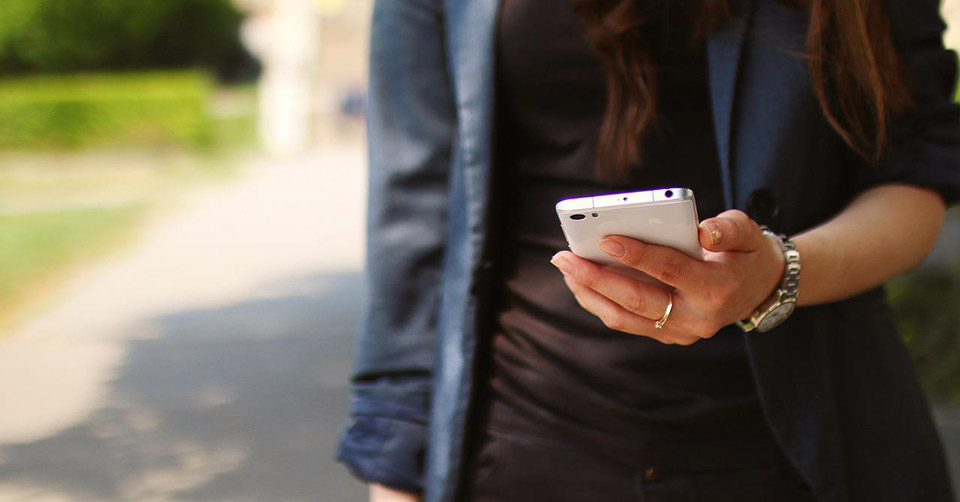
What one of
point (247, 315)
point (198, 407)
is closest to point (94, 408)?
point (198, 407)

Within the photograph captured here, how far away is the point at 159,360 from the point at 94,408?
2.74ft

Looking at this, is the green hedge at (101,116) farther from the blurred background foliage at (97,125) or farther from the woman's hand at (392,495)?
the woman's hand at (392,495)

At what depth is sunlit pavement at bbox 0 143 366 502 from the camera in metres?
4.49

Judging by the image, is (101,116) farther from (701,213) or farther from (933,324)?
(701,213)

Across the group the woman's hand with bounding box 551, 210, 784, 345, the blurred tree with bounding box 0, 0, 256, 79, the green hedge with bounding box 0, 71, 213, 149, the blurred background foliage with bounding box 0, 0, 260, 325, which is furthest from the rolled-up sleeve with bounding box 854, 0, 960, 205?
the blurred tree with bounding box 0, 0, 256, 79

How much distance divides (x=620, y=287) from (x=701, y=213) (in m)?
0.34

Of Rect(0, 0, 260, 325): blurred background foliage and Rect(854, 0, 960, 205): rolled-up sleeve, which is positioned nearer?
Rect(854, 0, 960, 205): rolled-up sleeve

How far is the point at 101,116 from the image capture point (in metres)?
20.3

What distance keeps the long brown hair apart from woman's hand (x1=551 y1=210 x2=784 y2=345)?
274 millimetres

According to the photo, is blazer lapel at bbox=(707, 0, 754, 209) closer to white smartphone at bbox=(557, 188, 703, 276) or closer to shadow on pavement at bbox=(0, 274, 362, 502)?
white smartphone at bbox=(557, 188, 703, 276)

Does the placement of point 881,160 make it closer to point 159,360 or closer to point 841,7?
point 841,7

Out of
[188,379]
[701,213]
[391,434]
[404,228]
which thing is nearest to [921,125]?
[701,213]

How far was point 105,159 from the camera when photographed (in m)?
20.1

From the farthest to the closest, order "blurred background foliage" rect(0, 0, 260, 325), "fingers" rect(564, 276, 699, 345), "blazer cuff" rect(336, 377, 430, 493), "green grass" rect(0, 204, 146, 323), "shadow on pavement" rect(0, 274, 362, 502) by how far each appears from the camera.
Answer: "blurred background foliage" rect(0, 0, 260, 325)
"green grass" rect(0, 204, 146, 323)
"shadow on pavement" rect(0, 274, 362, 502)
"blazer cuff" rect(336, 377, 430, 493)
"fingers" rect(564, 276, 699, 345)
